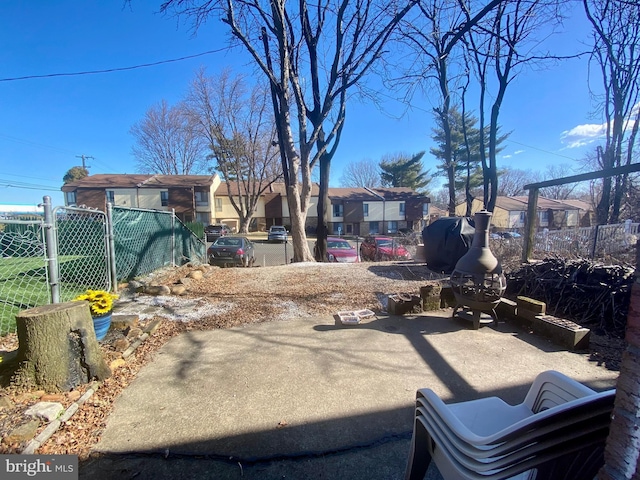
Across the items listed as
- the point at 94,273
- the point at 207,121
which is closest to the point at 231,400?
the point at 94,273

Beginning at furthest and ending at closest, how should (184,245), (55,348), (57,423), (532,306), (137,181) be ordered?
1. (137,181)
2. (184,245)
3. (532,306)
4. (55,348)
5. (57,423)

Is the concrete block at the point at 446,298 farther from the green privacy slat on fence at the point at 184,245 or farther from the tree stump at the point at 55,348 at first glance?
the green privacy slat on fence at the point at 184,245

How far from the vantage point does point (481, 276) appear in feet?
12.2

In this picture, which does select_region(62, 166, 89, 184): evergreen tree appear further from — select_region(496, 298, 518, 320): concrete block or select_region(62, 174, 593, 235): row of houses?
select_region(496, 298, 518, 320): concrete block

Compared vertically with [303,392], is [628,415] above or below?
above

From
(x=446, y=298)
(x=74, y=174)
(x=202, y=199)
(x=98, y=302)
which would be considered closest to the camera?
(x=98, y=302)

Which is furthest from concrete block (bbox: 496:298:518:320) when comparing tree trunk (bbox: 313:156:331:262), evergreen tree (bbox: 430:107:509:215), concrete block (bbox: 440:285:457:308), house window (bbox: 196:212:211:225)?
house window (bbox: 196:212:211:225)

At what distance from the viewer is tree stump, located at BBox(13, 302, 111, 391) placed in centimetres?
215

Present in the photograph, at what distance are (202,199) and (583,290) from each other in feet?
118

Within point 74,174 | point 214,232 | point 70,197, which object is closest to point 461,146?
point 214,232

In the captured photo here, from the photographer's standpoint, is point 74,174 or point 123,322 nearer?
point 123,322

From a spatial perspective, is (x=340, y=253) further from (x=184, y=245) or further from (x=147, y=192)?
(x=147, y=192)

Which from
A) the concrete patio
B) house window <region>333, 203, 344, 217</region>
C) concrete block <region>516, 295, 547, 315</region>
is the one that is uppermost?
house window <region>333, 203, 344, 217</region>

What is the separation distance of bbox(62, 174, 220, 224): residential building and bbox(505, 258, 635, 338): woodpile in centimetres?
3403
